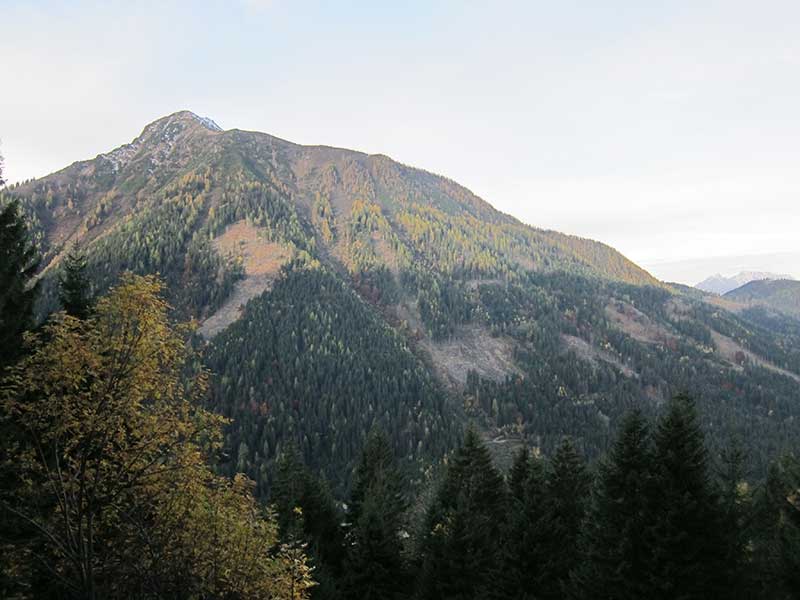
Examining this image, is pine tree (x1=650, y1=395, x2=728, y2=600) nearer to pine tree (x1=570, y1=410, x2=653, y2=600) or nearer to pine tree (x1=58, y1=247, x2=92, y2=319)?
pine tree (x1=570, y1=410, x2=653, y2=600)

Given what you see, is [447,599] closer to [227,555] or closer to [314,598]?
[314,598]

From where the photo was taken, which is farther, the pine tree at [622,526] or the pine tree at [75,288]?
the pine tree at [75,288]

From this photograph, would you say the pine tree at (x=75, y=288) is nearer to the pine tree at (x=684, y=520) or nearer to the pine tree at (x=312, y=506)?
the pine tree at (x=684, y=520)

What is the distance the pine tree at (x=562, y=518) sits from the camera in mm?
27562


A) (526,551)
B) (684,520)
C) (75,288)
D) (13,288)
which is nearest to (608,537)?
(684,520)

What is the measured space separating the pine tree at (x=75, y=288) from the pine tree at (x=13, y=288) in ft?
8.04

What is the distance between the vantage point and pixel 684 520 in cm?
2109

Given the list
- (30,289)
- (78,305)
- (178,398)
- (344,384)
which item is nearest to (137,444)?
(178,398)

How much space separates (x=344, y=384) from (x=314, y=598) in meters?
151

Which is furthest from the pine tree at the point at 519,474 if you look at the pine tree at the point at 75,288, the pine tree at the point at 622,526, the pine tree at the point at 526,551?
the pine tree at the point at 75,288

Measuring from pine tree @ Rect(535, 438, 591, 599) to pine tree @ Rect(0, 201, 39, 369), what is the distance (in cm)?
2618

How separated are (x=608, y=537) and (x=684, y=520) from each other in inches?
130

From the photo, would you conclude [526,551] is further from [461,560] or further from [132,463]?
[132,463]

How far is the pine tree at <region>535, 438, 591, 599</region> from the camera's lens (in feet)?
90.4
